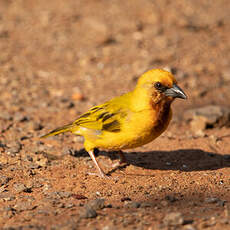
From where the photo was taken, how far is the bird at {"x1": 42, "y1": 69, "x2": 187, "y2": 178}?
5.44 meters

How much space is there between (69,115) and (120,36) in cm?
403

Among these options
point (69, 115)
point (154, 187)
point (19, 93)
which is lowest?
point (154, 187)

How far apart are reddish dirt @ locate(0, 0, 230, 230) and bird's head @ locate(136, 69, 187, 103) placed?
1.11 metres

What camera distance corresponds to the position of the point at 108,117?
231 inches

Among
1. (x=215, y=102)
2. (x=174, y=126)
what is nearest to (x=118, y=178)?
(x=174, y=126)

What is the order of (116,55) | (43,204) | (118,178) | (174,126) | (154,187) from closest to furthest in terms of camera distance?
(43,204), (154,187), (118,178), (174,126), (116,55)

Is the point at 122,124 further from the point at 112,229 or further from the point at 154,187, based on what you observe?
the point at 112,229

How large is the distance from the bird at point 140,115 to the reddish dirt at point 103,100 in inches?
21.1

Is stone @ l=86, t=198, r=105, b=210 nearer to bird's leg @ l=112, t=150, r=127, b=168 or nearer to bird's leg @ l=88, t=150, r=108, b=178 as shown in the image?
bird's leg @ l=88, t=150, r=108, b=178

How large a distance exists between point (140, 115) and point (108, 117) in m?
0.55

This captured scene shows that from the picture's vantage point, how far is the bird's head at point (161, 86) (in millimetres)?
5406

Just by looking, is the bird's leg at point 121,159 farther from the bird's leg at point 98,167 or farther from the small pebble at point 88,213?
the small pebble at point 88,213

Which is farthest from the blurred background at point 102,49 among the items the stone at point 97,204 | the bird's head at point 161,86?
the stone at point 97,204

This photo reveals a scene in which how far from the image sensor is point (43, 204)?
477 cm
